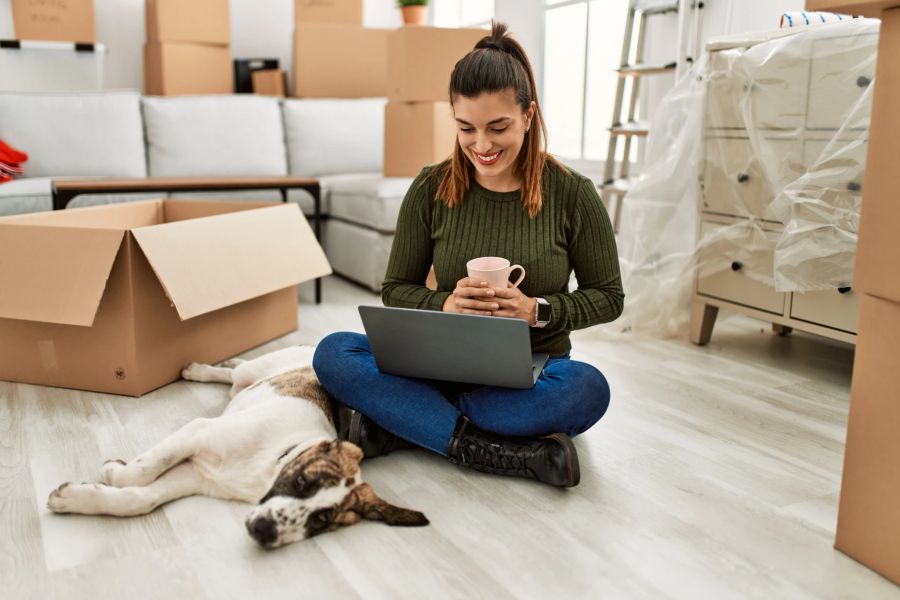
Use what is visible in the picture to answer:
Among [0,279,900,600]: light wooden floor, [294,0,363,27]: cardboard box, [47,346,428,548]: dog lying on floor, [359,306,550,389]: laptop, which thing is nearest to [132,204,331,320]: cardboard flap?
[0,279,900,600]: light wooden floor

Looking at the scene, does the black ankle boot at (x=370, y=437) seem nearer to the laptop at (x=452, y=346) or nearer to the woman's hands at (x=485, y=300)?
the laptop at (x=452, y=346)

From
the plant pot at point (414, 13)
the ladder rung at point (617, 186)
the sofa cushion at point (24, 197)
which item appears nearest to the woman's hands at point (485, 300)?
the ladder rung at point (617, 186)

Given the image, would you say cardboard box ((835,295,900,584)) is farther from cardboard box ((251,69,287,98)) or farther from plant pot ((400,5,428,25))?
cardboard box ((251,69,287,98))

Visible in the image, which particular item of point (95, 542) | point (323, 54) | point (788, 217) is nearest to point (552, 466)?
point (95, 542)

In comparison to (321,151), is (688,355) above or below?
below

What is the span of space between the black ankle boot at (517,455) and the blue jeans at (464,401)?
0.05 ft

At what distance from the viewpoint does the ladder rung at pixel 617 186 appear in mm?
3260

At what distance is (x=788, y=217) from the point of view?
2152 mm

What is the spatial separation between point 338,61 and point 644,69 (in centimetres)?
221

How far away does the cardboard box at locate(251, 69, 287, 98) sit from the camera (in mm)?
4941

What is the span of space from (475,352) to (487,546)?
0.33 m

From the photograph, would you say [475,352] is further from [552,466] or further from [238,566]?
[238,566]

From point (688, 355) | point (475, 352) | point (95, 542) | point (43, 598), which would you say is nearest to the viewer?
point (43, 598)

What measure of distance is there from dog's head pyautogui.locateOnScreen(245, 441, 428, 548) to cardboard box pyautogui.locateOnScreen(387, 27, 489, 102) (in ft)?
7.95
